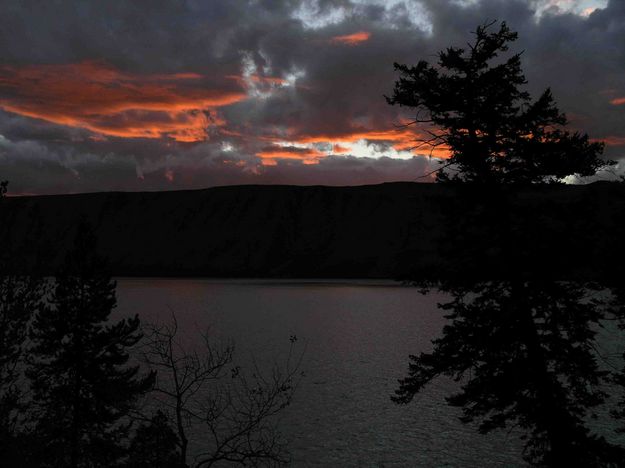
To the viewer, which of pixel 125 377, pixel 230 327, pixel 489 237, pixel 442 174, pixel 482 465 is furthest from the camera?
pixel 230 327

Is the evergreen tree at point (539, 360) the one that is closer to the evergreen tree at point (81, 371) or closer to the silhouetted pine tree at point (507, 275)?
the silhouetted pine tree at point (507, 275)

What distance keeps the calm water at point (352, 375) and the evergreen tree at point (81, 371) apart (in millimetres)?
14307

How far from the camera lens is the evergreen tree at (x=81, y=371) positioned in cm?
2641

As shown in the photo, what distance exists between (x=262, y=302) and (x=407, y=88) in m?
132

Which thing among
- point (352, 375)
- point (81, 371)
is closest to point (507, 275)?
point (81, 371)

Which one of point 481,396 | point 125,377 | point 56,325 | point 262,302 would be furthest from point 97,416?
point 262,302

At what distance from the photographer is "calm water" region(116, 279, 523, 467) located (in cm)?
3751

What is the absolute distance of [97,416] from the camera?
2714 centimetres

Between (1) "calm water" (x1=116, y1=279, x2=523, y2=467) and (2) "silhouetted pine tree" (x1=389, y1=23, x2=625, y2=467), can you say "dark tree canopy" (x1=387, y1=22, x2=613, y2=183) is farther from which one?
(1) "calm water" (x1=116, y1=279, x2=523, y2=467)

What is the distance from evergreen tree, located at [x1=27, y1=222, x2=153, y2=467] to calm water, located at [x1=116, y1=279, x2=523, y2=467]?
1431 cm

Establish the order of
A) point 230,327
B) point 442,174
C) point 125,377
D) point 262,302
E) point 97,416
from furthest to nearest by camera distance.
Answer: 1. point 262,302
2. point 230,327
3. point 125,377
4. point 97,416
5. point 442,174

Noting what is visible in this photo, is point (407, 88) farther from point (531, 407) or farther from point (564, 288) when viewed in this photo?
point (531, 407)

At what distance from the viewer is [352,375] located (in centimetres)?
6334

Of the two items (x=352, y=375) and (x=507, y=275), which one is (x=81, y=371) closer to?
(x=507, y=275)
